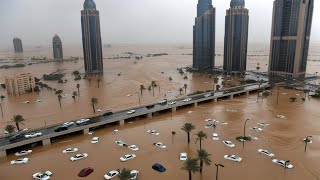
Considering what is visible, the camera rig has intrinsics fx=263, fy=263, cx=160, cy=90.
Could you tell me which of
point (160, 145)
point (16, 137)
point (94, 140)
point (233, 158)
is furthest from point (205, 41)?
point (16, 137)

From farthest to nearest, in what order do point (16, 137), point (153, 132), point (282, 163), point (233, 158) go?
point (153, 132) < point (16, 137) < point (233, 158) < point (282, 163)

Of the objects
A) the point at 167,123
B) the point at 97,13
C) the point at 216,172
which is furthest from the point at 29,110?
→ the point at 97,13

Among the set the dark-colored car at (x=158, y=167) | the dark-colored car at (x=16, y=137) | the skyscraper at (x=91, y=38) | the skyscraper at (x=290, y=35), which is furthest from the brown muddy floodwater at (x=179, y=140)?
the skyscraper at (x=91, y=38)

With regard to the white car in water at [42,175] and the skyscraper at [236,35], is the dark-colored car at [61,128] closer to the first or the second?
the white car in water at [42,175]

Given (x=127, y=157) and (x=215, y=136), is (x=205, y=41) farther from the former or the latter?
(x=127, y=157)

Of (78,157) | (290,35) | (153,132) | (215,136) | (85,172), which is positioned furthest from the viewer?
(290,35)
